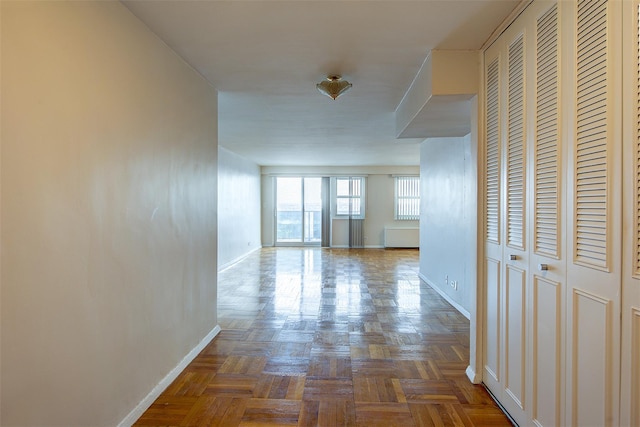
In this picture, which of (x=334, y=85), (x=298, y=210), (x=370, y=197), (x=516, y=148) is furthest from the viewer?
(x=298, y=210)

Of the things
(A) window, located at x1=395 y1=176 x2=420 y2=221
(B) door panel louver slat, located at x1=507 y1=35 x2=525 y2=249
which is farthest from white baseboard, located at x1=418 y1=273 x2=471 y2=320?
(A) window, located at x1=395 y1=176 x2=420 y2=221

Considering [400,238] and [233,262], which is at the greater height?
[400,238]

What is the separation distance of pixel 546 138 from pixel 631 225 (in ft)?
1.94

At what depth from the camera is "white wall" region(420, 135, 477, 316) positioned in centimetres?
386

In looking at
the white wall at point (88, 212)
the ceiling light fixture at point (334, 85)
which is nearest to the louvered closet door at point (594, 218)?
the ceiling light fixture at point (334, 85)

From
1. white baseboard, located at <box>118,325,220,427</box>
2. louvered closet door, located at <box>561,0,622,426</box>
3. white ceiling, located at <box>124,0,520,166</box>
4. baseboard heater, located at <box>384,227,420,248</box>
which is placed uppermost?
white ceiling, located at <box>124,0,520,166</box>

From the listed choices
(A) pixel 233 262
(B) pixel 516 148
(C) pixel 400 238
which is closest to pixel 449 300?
(B) pixel 516 148

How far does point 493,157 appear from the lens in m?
2.21

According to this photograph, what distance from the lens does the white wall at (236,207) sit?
662 cm

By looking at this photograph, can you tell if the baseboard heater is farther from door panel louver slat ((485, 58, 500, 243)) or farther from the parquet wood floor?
door panel louver slat ((485, 58, 500, 243))

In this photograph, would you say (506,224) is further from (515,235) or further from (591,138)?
(591,138)

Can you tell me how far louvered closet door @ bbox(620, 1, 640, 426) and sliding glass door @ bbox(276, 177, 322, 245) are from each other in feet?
28.8

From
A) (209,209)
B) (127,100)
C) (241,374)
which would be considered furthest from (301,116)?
(241,374)

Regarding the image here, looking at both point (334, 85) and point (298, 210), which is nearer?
point (334, 85)
